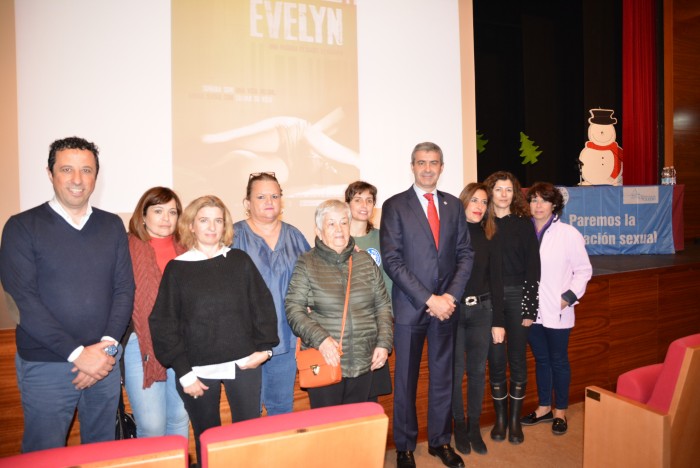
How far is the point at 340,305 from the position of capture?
2.01 meters

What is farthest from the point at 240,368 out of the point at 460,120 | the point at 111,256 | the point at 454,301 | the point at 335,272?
the point at 460,120

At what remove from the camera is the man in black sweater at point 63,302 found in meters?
1.67

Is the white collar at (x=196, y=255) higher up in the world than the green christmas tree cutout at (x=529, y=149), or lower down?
lower down

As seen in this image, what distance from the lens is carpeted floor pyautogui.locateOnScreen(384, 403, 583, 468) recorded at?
2525 mm

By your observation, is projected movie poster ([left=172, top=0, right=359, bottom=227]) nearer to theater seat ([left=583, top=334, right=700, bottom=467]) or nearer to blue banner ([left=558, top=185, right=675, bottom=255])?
theater seat ([left=583, top=334, right=700, bottom=467])

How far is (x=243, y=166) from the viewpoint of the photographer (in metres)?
4.02

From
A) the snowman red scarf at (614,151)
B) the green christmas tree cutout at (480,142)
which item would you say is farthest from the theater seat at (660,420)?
the green christmas tree cutout at (480,142)

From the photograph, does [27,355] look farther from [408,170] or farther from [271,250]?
[408,170]

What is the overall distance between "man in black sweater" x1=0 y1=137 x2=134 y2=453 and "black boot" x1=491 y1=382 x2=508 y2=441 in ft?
6.92

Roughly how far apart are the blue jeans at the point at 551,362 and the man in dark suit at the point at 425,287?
78 centimetres

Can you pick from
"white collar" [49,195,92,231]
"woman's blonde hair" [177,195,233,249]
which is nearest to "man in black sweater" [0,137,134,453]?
"white collar" [49,195,92,231]

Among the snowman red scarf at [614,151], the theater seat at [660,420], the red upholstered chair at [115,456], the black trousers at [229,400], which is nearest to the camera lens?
the red upholstered chair at [115,456]

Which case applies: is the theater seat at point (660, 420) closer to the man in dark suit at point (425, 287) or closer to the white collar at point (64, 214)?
the man in dark suit at point (425, 287)

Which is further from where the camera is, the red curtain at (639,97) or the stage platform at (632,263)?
the red curtain at (639,97)
